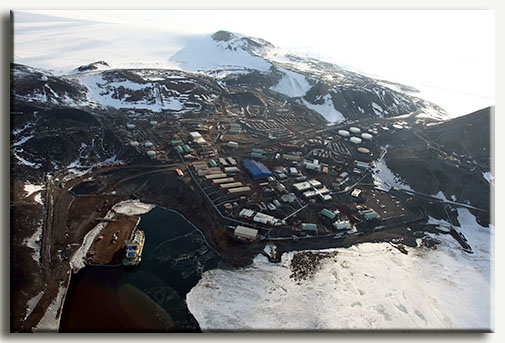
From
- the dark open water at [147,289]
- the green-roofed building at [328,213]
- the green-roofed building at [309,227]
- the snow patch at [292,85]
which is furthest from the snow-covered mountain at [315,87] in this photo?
the dark open water at [147,289]

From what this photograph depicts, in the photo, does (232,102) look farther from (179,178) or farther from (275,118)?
(179,178)

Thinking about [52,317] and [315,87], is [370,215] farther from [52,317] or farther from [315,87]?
[315,87]

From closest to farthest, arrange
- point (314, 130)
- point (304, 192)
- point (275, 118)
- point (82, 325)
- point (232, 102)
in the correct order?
point (82, 325)
point (304, 192)
point (314, 130)
point (275, 118)
point (232, 102)

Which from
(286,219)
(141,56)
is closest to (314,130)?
(286,219)

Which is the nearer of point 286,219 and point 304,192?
point 286,219

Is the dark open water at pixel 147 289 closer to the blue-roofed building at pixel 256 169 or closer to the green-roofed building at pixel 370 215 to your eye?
the blue-roofed building at pixel 256 169

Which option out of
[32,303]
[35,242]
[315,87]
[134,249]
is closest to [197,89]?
[315,87]
